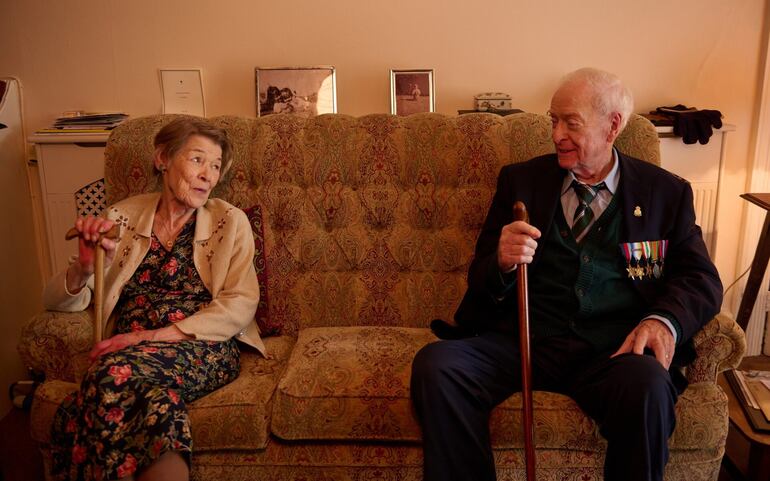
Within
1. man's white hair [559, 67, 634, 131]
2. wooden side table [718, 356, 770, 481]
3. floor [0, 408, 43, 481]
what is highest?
man's white hair [559, 67, 634, 131]

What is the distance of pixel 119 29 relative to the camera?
2.98 metres

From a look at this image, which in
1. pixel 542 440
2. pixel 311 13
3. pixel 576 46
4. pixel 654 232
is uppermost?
pixel 311 13

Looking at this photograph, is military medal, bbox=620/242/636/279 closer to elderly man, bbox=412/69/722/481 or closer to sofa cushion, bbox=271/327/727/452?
elderly man, bbox=412/69/722/481

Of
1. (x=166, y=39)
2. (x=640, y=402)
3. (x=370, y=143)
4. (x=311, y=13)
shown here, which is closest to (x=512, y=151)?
(x=370, y=143)

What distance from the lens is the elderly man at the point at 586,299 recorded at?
1.52 metres

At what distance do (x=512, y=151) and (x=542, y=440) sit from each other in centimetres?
101

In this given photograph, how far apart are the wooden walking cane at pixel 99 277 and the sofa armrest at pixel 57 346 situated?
0.06m

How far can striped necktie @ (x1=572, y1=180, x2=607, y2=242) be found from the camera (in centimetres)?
180

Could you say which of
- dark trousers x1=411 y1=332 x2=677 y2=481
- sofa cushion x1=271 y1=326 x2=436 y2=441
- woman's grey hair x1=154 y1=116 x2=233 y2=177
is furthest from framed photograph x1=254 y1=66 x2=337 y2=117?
dark trousers x1=411 y1=332 x2=677 y2=481

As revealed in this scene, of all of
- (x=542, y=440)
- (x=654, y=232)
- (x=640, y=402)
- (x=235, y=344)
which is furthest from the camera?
(x=235, y=344)

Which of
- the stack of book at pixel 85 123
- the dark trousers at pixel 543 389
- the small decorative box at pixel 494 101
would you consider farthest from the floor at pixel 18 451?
the small decorative box at pixel 494 101

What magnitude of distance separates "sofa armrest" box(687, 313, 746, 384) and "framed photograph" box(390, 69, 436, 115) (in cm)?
173

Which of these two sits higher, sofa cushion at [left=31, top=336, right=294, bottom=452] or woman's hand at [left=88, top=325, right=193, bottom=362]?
woman's hand at [left=88, top=325, right=193, bottom=362]

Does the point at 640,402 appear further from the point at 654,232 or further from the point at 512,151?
the point at 512,151
